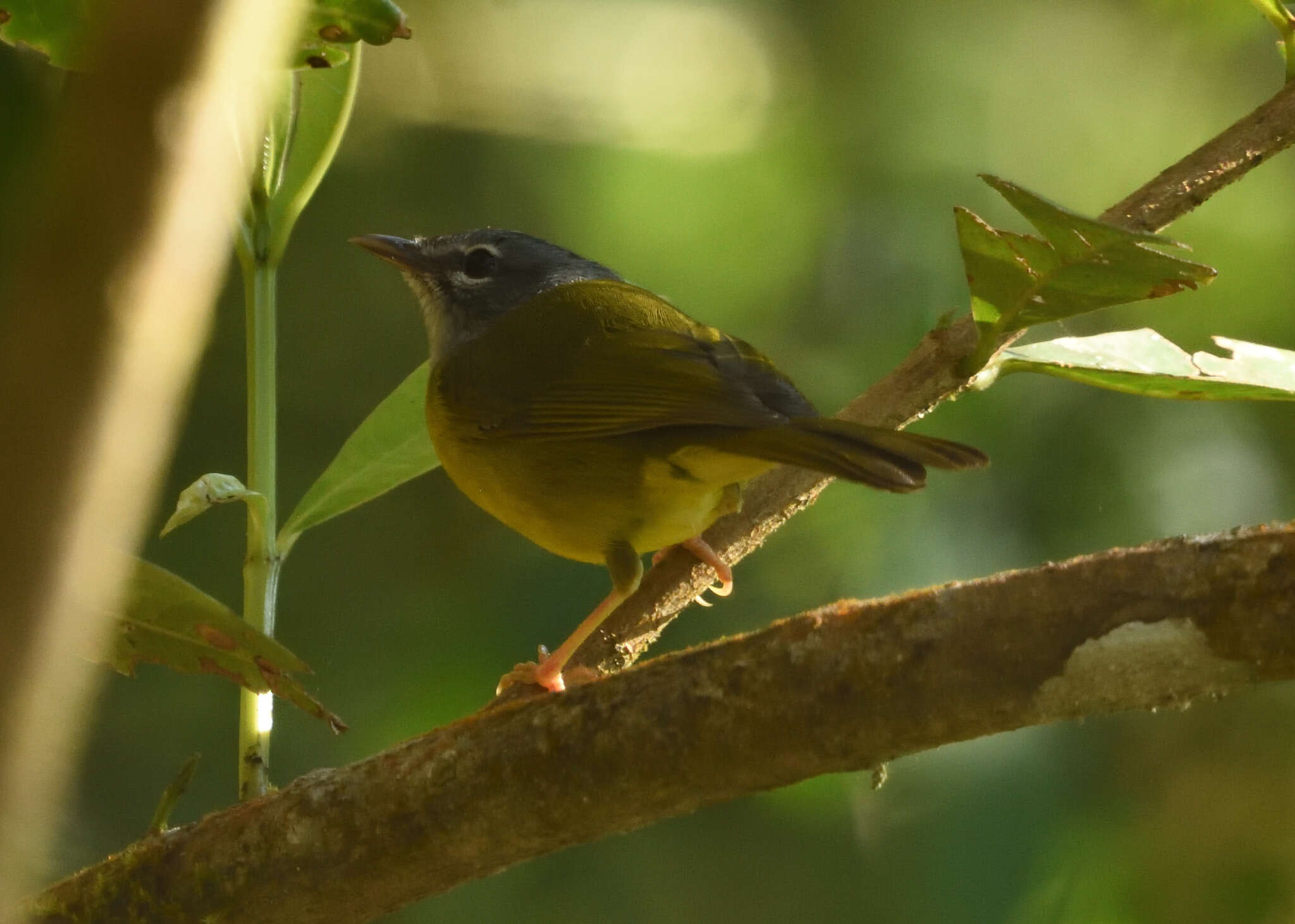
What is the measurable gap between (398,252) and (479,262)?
0.75 ft

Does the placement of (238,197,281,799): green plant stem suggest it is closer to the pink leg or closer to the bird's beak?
the pink leg

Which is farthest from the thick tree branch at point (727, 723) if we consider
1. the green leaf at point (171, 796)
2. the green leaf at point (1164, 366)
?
the green leaf at point (1164, 366)

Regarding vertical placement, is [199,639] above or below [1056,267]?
below

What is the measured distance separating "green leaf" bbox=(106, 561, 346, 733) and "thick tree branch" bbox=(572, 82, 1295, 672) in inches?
32.2

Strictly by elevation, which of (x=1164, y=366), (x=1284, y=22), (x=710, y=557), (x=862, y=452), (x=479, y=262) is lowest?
(x=710, y=557)

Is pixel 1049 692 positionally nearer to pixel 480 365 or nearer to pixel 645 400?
pixel 645 400

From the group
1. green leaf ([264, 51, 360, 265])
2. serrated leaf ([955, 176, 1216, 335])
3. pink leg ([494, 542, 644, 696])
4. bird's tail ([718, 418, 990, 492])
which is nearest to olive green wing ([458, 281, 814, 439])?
bird's tail ([718, 418, 990, 492])

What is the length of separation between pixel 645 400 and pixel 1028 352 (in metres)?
0.83

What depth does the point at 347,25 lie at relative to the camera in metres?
2.29

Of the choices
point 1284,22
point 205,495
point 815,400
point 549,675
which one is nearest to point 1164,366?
point 1284,22

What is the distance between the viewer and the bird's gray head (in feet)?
12.5

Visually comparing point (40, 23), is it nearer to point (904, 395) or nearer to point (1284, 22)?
point (904, 395)

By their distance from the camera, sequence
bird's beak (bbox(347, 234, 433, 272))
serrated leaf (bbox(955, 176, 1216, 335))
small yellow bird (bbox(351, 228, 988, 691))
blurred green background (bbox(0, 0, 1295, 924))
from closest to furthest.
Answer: serrated leaf (bbox(955, 176, 1216, 335)), small yellow bird (bbox(351, 228, 988, 691)), bird's beak (bbox(347, 234, 433, 272)), blurred green background (bbox(0, 0, 1295, 924))

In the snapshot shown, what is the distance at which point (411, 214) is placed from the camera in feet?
16.9
